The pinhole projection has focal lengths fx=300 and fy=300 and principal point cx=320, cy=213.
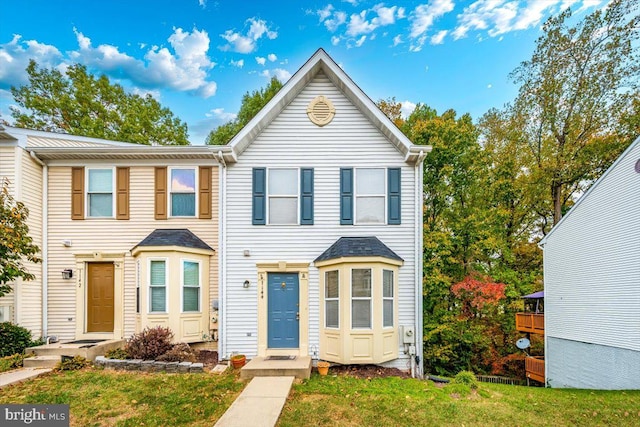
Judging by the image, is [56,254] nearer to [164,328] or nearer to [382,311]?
[164,328]

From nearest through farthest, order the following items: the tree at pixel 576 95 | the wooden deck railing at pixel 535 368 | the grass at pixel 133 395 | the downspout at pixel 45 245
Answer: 1. the grass at pixel 133 395
2. the downspout at pixel 45 245
3. the wooden deck railing at pixel 535 368
4. the tree at pixel 576 95

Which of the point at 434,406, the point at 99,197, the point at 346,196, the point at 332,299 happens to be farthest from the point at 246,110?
the point at 434,406

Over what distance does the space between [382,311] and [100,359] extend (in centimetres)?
Answer: 686

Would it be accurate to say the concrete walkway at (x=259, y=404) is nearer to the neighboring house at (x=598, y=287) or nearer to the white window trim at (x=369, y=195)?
the white window trim at (x=369, y=195)

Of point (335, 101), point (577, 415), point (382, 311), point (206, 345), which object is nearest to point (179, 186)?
point (206, 345)

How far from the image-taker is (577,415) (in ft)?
17.3

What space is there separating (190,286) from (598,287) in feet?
40.4

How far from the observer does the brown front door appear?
29.4 feet

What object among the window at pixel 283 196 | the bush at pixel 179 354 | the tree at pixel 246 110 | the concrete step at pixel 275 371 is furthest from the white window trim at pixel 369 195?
the tree at pixel 246 110

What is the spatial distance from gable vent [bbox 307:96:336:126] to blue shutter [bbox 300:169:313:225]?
140cm

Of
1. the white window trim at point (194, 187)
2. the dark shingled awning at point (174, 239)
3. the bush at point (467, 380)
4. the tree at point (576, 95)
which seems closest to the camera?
Result: the bush at point (467, 380)

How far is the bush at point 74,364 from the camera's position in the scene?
6.92 metres

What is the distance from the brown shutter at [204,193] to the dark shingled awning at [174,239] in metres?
0.71

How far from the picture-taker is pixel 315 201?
8.21 meters
